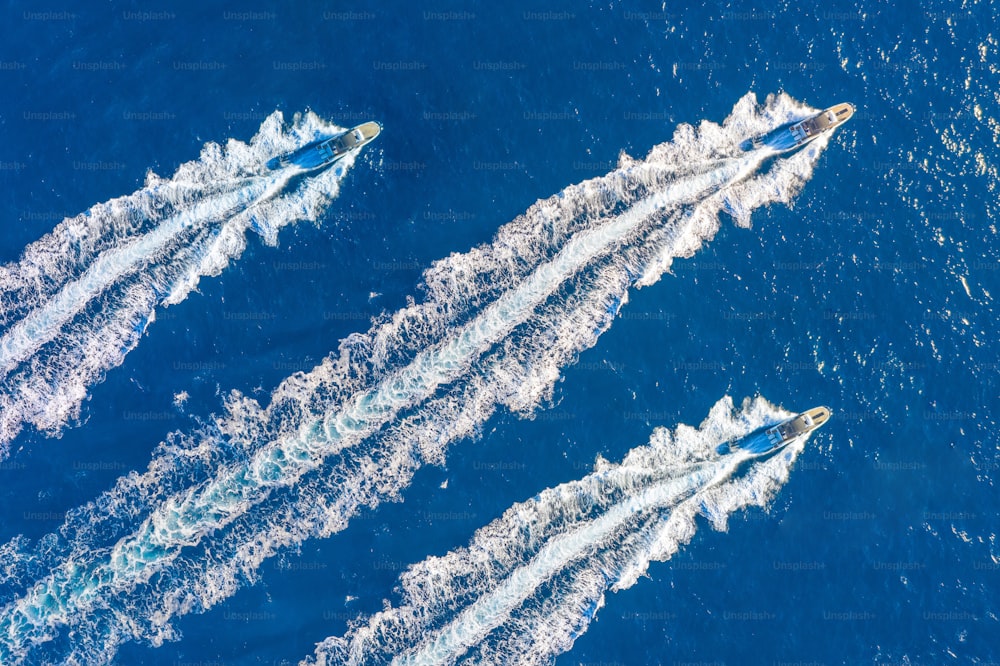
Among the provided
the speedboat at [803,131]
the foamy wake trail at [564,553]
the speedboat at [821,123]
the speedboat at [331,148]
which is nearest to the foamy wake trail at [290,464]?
the foamy wake trail at [564,553]

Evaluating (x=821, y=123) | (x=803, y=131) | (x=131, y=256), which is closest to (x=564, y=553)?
(x=803, y=131)

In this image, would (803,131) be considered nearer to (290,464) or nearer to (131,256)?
(290,464)

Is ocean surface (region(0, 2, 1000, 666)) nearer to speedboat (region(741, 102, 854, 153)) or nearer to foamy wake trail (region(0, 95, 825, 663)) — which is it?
foamy wake trail (region(0, 95, 825, 663))

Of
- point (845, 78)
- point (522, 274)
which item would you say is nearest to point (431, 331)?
point (522, 274)

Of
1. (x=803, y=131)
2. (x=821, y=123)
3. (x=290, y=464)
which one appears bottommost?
(x=290, y=464)

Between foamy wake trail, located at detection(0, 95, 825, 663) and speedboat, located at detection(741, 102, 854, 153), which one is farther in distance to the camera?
speedboat, located at detection(741, 102, 854, 153)

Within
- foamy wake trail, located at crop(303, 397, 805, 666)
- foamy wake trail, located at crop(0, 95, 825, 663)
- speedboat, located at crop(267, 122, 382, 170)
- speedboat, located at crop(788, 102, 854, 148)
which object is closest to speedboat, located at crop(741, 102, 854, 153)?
speedboat, located at crop(788, 102, 854, 148)
